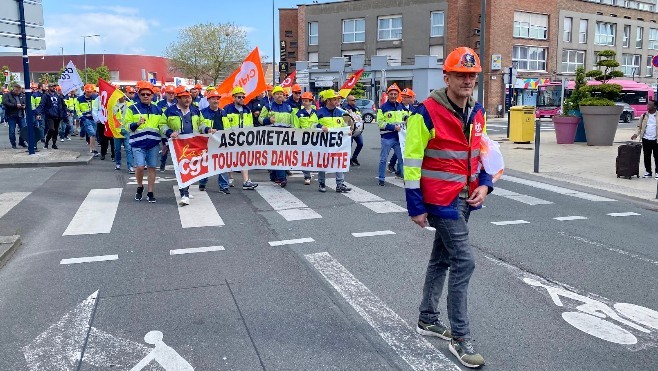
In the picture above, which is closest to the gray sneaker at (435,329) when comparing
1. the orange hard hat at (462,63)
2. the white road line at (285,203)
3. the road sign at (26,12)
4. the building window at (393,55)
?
the orange hard hat at (462,63)

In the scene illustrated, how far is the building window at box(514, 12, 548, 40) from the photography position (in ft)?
185

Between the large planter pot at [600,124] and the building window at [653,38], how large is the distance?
55908mm

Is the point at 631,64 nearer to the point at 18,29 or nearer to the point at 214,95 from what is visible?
the point at 18,29

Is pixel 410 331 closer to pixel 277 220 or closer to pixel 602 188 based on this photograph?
pixel 277 220

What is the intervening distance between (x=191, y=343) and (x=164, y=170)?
10.4 metres

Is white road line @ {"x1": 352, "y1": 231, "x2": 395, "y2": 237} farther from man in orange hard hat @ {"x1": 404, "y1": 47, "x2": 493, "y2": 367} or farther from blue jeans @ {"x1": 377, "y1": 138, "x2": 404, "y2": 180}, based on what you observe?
blue jeans @ {"x1": 377, "y1": 138, "x2": 404, "y2": 180}

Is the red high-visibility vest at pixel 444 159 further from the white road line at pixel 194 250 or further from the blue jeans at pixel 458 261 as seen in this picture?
the white road line at pixel 194 250

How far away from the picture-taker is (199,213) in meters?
9.30

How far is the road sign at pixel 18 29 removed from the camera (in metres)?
14.6

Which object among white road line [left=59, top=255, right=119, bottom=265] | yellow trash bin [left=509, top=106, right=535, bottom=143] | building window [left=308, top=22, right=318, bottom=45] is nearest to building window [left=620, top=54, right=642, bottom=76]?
building window [left=308, top=22, right=318, bottom=45]

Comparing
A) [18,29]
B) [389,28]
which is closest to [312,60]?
[389,28]

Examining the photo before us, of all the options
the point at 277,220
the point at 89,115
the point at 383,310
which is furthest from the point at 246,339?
the point at 89,115

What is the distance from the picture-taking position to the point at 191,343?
444 centimetres

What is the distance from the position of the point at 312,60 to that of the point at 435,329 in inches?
2531
